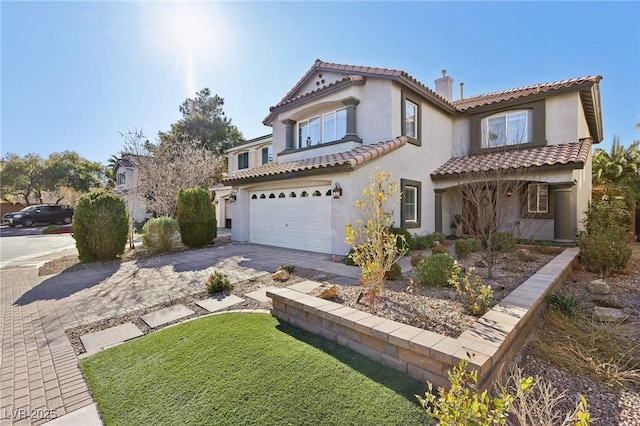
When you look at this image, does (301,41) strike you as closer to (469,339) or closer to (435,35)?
(435,35)

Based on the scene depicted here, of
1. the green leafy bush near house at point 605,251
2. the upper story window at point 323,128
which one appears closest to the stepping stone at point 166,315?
the upper story window at point 323,128

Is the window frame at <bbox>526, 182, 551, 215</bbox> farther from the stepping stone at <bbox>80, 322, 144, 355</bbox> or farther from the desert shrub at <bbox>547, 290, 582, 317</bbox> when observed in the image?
the stepping stone at <bbox>80, 322, 144, 355</bbox>

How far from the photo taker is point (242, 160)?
2556 centimetres

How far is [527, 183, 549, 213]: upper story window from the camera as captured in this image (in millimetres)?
13367

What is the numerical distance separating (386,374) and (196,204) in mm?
12433

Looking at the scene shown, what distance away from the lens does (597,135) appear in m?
17.1

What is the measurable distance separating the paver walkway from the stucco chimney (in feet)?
40.8

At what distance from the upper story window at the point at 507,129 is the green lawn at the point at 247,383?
1325 cm

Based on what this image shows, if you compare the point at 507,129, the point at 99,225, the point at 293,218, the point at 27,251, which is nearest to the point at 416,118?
the point at 507,129

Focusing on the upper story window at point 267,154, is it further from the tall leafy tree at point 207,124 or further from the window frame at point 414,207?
the window frame at point 414,207

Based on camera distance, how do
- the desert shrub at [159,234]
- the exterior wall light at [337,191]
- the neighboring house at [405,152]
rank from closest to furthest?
the exterior wall light at [337,191]
the neighboring house at [405,152]
the desert shrub at [159,234]

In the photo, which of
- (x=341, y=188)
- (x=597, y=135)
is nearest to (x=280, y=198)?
(x=341, y=188)

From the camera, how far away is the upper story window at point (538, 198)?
43.9ft

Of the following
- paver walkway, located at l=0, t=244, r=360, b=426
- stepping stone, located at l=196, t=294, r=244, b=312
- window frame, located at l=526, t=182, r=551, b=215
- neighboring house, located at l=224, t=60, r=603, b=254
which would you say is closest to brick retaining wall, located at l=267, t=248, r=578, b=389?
stepping stone, located at l=196, t=294, r=244, b=312
